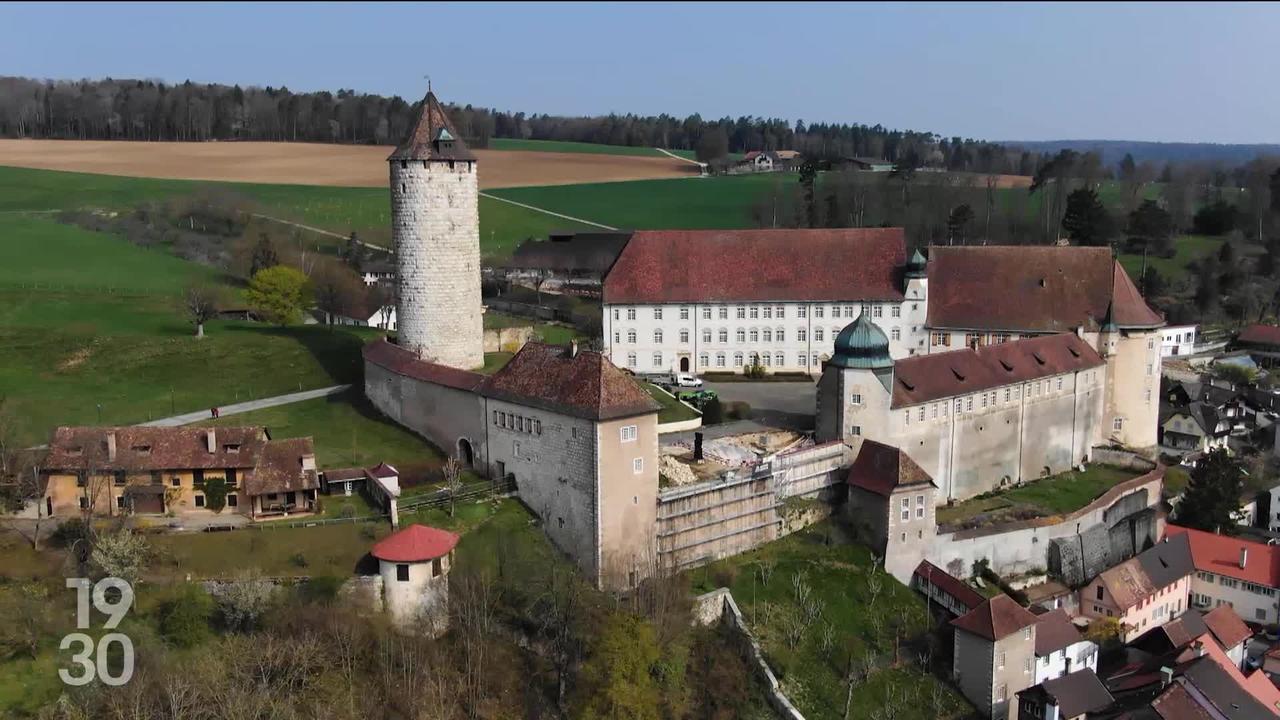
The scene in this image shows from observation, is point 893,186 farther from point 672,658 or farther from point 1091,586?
point 672,658

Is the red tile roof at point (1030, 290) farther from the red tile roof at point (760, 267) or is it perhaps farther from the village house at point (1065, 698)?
the village house at point (1065, 698)

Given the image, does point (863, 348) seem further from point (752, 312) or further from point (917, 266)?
point (917, 266)

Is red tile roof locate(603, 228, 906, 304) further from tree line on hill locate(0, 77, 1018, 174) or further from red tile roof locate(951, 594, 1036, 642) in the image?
tree line on hill locate(0, 77, 1018, 174)

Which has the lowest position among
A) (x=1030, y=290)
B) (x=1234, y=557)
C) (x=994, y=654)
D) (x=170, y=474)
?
(x=1234, y=557)

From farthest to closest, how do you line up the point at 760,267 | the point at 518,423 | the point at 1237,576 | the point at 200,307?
the point at 760,267 → the point at 200,307 → the point at 1237,576 → the point at 518,423

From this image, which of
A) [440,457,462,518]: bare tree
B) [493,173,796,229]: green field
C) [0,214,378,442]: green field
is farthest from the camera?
[493,173,796,229]: green field

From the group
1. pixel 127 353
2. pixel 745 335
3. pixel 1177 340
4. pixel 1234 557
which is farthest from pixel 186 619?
pixel 1177 340

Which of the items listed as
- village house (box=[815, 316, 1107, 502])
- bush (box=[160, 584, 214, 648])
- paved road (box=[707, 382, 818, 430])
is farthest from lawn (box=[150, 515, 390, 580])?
paved road (box=[707, 382, 818, 430])
